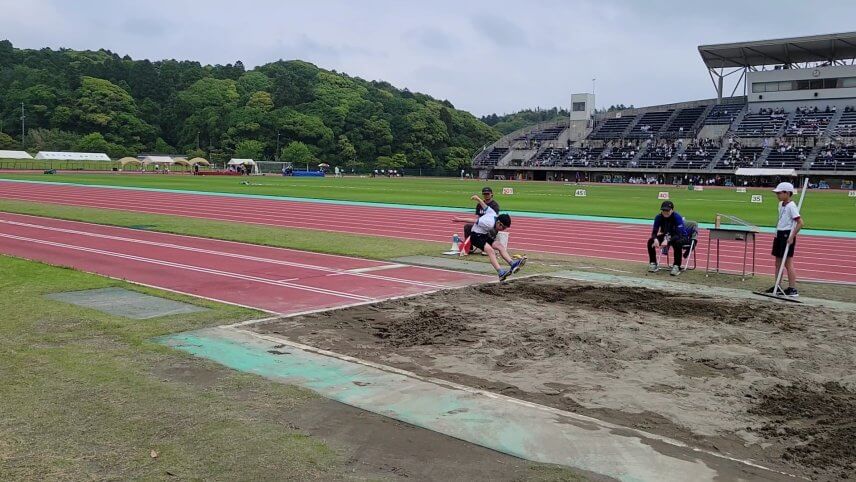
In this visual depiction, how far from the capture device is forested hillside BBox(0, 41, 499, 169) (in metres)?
105

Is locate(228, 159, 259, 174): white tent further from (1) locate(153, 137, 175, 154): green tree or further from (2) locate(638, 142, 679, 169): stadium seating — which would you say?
(2) locate(638, 142, 679, 169): stadium seating

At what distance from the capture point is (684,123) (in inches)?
A: 3327

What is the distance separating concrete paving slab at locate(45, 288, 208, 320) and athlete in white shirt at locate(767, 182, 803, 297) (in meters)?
8.66

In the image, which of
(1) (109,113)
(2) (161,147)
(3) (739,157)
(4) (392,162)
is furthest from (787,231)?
(2) (161,147)

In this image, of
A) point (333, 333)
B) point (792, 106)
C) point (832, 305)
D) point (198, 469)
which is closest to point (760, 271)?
point (832, 305)

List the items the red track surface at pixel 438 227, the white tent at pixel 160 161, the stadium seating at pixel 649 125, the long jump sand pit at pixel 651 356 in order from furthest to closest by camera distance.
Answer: the white tent at pixel 160 161, the stadium seating at pixel 649 125, the red track surface at pixel 438 227, the long jump sand pit at pixel 651 356

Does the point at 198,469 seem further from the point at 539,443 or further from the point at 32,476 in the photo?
the point at 539,443

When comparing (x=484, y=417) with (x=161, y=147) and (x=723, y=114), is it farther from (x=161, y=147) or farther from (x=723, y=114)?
(x=161, y=147)

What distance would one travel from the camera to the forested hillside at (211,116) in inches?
4149

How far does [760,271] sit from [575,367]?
30.3 feet

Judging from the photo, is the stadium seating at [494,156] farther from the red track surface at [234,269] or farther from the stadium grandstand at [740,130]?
the red track surface at [234,269]

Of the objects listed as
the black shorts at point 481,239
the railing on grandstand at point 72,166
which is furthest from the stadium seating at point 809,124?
the railing on grandstand at point 72,166

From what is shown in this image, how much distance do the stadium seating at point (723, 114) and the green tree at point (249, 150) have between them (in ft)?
210

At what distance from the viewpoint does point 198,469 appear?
160 inches
